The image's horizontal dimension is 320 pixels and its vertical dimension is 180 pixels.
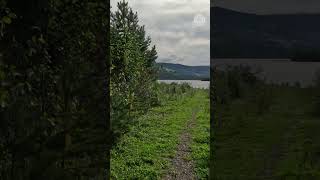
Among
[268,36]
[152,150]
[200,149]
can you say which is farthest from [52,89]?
[268,36]

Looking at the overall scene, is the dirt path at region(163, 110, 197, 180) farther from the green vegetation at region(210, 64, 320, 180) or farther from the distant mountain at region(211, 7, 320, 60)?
the distant mountain at region(211, 7, 320, 60)

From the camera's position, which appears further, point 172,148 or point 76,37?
point 172,148

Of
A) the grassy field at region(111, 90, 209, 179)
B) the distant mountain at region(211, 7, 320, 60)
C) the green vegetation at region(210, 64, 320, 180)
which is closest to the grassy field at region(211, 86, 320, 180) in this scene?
the green vegetation at region(210, 64, 320, 180)

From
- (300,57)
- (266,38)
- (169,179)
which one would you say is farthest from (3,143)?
(266,38)

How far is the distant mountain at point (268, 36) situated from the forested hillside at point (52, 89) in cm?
686

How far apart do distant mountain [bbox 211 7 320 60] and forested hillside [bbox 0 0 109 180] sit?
6863 mm

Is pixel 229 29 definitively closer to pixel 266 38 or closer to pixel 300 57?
pixel 266 38

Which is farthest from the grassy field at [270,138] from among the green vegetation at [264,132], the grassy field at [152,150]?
the grassy field at [152,150]

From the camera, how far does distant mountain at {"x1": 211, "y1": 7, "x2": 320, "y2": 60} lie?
1398cm

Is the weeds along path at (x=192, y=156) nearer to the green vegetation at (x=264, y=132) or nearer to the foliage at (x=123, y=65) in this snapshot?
the green vegetation at (x=264, y=132)

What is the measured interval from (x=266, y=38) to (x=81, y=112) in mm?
15769

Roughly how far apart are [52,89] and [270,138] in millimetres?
7568

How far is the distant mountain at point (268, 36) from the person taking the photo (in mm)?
13984

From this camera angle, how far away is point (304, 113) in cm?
1386
